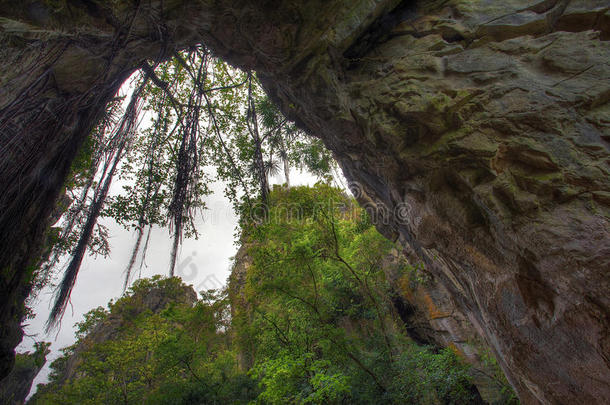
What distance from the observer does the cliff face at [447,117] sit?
1.77 m

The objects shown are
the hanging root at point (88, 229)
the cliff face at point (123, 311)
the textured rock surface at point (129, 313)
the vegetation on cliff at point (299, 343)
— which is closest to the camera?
the hanging root at point (88, 229)

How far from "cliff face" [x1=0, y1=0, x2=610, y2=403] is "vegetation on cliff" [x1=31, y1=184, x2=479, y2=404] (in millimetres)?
2708

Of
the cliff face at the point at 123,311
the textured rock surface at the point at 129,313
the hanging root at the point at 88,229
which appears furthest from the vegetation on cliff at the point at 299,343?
the cliff face at the point at 123,311

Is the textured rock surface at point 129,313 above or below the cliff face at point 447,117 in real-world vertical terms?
above

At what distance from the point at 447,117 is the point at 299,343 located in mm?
6417

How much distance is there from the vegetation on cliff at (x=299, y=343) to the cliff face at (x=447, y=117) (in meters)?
2.71

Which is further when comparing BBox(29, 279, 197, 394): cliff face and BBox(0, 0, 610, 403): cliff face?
BBox(29, 279, 197, 394): cliff face

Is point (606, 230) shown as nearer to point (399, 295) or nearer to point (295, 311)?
point (295, 311)

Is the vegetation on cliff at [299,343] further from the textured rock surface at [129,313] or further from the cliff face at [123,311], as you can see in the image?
the cliff face at [123,311]

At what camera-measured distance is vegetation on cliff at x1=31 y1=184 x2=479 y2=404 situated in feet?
18.3

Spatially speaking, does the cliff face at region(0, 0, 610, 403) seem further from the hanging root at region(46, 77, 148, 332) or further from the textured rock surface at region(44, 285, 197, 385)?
the textured rock surface at region(44, 285, 197, 385)

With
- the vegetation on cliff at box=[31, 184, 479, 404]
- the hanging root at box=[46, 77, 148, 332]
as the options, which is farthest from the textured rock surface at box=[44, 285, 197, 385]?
the hanging root at box=[46, 77, 148, 332]

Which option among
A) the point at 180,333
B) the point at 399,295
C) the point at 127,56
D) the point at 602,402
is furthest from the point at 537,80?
the point at 180,333

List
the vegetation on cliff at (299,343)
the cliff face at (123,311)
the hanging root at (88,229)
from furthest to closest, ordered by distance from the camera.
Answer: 1. the cliff face at (123,311)
2. the vegetation on cliff at (299,343)
3. the hanging root at (88,229)
